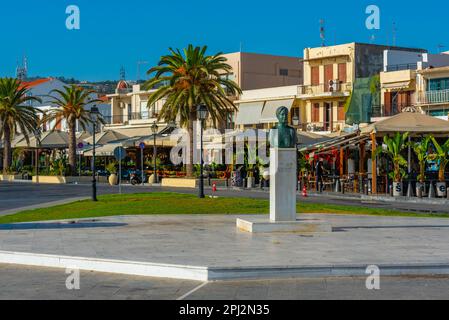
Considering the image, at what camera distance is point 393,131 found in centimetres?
3691

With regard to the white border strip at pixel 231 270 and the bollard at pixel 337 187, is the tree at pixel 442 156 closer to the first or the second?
the bollard at pixel 337 187

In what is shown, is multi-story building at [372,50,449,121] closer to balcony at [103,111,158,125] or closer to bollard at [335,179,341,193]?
bollard at [335,179,341,193]

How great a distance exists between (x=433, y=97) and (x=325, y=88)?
10.2 meters

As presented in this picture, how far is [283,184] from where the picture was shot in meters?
18.9

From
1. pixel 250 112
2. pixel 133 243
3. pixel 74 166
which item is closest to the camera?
pixel 133 243

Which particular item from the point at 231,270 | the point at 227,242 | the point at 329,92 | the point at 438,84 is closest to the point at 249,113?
the point at 329,92

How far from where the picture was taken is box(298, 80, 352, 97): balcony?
6102cm

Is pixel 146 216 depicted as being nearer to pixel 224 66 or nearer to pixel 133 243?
pixel 133 243

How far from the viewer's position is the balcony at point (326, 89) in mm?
61016

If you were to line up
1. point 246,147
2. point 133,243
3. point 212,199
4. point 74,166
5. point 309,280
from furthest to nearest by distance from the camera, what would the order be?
point 74,166 < point 246,147 < point 212,199 < point 133,243 < point 309,280

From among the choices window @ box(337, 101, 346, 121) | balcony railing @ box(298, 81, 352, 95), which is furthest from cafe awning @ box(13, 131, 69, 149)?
window @ box(337, 101, 346, 121)

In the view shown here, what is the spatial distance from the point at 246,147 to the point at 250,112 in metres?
16.4

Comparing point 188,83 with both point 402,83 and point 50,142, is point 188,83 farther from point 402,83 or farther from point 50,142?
point 50,142
